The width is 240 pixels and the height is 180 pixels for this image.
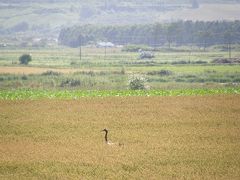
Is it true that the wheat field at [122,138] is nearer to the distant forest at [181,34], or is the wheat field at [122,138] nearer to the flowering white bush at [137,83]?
the flowering white bush at [137,83]

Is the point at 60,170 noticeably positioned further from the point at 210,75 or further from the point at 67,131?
the point at 210,75

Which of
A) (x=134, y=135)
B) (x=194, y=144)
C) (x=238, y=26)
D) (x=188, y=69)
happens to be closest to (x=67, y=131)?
(x=134, y=135)

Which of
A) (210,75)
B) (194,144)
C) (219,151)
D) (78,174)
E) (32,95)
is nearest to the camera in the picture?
(78,174)

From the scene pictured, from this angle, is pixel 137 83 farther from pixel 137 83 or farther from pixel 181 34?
pixel 181 34

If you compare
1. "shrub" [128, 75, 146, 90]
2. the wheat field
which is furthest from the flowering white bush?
the wheat field

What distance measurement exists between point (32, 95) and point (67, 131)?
1634 cm

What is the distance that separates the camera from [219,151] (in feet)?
75.3

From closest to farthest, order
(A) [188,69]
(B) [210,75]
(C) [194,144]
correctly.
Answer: (C) [194,144]
(B) [210,75]
(A) [188,69]

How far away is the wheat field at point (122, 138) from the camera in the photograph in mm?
20406

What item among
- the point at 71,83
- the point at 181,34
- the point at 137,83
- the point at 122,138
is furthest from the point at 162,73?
the point at 181,34

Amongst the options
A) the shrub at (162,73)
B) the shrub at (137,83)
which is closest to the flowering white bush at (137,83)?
the shrub at (137,83)

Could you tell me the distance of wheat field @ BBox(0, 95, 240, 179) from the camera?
803 inches

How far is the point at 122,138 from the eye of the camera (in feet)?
85.6

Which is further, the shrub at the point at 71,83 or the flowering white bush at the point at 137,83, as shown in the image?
the shrub at the point at 71,83
